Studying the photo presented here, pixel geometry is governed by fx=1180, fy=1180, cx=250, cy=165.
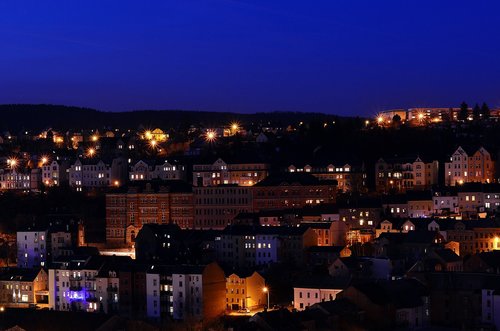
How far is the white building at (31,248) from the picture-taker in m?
54.0

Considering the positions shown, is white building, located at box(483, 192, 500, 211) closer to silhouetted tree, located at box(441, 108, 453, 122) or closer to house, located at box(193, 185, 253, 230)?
house, located at box(193, 185, 253, 230)

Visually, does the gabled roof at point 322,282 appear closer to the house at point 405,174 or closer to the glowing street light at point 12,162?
the house at point 405,174

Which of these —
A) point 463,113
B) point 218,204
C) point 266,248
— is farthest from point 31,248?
point 463,113

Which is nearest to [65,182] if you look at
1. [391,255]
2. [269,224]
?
[269,224]

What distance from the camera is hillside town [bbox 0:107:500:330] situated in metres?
40.7

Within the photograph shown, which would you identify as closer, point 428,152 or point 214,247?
point 214,247

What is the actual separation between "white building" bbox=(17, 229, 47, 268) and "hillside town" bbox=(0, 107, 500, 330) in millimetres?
61

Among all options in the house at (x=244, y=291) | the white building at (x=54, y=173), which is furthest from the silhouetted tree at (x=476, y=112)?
the house at (x=244, y=291)

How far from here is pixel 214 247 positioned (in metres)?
50.3

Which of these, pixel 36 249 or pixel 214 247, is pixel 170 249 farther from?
pixel 36 249

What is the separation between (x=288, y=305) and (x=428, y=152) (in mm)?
22190

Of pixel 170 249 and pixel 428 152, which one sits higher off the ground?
pixel 428 152

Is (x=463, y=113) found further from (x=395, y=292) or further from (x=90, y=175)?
(x=395, y=292)

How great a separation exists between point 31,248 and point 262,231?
11.6 metres
